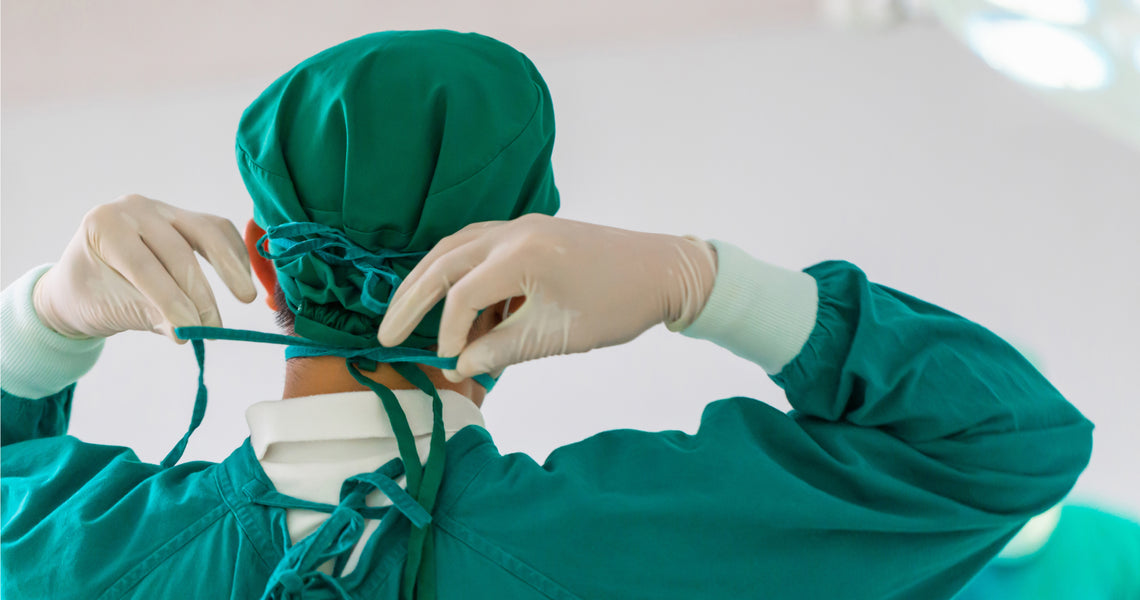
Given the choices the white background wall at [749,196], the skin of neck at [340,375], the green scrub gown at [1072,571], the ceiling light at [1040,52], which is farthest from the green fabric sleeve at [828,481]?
the white background wall at [749,196]

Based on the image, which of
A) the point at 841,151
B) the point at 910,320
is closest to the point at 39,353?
the point at 910,320

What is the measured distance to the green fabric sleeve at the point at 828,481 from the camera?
77 centimetres

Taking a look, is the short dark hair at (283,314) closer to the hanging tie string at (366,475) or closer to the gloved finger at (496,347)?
the hanging tie string at (366,475)

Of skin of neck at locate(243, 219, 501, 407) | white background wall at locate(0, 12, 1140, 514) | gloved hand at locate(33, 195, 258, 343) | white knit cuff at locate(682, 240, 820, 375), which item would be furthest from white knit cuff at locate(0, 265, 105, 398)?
white background wall at locate(0, 12, 1140, 514)

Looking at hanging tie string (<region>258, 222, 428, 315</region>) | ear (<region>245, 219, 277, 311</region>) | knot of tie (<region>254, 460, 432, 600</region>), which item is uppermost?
hanging tie string (<region>258, 222, 428, 315</region>)

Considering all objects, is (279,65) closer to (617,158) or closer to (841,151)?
(617,158)

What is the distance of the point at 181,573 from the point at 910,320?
0.63 m

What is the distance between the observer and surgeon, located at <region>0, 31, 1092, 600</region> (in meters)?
0.77

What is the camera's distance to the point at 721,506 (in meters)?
0.77

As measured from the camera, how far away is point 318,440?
83 cm

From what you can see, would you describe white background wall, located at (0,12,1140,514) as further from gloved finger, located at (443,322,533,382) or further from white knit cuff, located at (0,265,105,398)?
gloved finger, located at (443,322,533,382)

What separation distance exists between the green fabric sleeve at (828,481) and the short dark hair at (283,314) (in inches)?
10.7

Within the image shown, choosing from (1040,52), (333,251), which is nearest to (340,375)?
(333,251)

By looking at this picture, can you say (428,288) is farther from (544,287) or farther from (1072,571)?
(1072,571)
